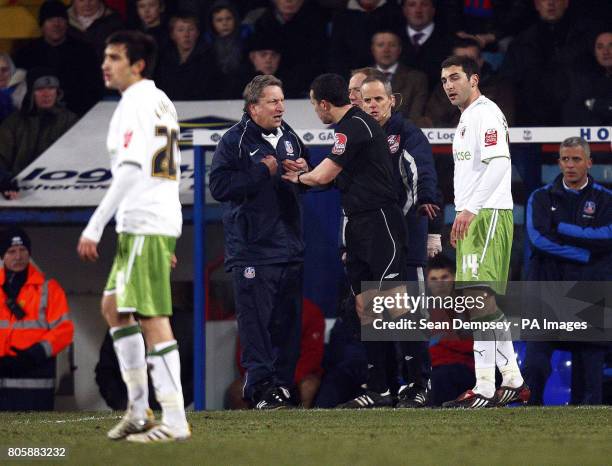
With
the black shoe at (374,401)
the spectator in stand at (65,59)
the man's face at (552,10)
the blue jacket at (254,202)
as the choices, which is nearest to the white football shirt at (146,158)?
the blue jacket at (254,202)

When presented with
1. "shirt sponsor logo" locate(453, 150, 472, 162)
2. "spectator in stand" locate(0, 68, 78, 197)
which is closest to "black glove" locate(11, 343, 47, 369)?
"spectator in stand" locate(0, 68, 78, 197)

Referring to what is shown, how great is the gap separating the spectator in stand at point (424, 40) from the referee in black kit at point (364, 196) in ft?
9.91

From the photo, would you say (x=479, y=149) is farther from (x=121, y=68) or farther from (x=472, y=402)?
(x=121, y=68)

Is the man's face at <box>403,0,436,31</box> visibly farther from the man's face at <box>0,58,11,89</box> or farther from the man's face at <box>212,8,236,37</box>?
the man's face at <box>0,58,11,89</box>

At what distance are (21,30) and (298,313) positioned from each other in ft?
18.9

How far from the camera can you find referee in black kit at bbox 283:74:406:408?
830 centimetres

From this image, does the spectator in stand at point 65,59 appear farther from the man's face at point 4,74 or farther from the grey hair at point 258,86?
the grey hair at point 258,86

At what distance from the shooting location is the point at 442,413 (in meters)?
7.95

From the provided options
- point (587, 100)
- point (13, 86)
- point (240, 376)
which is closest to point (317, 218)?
point (240, 376)

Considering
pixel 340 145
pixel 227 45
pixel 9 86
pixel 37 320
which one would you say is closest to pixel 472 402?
pixel 340 145

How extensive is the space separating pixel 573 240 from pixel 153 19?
5.03 metres

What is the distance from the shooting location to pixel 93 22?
1299 centimetres

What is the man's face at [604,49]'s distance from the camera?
10891 millimetres

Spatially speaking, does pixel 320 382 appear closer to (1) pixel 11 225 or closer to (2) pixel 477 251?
(2) pixel 477 251
